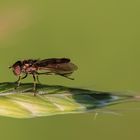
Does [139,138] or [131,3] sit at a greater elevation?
[131,3]

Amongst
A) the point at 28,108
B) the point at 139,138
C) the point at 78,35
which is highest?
the point at 78,35


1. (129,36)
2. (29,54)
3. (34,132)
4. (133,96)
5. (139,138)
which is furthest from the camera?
(129,36)

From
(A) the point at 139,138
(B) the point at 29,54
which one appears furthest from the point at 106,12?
(A) the point at 139,138

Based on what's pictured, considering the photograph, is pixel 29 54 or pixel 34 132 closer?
pixel 34 132

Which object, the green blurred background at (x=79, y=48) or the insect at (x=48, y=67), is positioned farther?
the green blurred background at (x=79, y=48)

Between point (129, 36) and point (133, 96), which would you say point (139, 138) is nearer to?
point (129, 36)

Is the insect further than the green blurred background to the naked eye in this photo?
No

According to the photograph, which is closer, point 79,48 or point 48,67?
point 48,67

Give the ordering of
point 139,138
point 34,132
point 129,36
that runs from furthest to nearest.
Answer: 1. point 129,36
2. point 139,138
3. point 34,132
